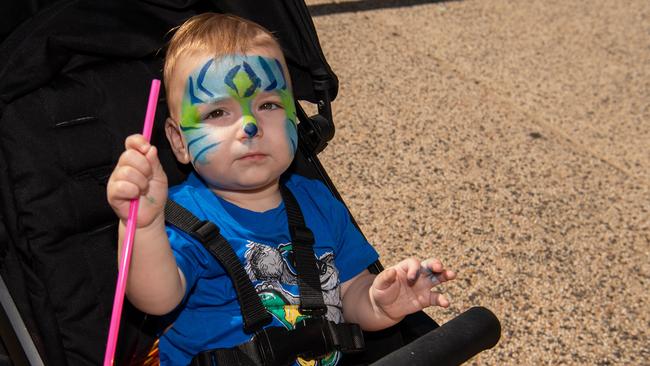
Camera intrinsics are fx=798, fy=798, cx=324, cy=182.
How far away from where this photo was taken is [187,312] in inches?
71.3

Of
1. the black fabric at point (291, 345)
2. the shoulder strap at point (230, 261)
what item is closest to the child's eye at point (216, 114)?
the shoulder strap at point (230, 261)

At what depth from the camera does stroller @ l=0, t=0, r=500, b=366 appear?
1731 mm

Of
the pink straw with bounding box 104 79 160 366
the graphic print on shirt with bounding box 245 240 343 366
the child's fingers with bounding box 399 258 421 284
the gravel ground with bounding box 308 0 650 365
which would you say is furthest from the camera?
the gravel ground with bounding box 308 0 650 365

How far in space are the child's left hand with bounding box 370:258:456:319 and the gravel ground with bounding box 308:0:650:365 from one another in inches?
38.6

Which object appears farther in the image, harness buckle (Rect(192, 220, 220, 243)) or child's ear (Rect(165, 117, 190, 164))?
child's ear (Rect(165, 117, 190, 164))

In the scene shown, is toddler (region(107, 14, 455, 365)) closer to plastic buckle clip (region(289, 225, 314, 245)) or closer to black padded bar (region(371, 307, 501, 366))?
plastic buckle clip (region(289, 225, 314, 245))

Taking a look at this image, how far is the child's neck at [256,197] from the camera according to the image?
1938 mm

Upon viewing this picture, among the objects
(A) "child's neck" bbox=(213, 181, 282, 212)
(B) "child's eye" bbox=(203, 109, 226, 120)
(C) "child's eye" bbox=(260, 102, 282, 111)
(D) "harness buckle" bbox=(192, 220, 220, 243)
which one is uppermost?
(B) "child's eye" bbox=(203, 109, 226, 120)

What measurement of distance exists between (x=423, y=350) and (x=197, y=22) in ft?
3.21

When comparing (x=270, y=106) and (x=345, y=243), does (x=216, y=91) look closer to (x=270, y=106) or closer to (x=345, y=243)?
(x=270, y=106)

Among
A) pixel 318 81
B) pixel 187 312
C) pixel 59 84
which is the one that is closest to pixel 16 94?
pixel 59 84

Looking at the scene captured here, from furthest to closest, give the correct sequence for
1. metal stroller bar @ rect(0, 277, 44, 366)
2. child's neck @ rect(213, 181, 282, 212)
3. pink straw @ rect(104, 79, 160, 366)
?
child's neck @ rect(213, 181, 282, 212) → metal stroller bar @ rect(0, 277, 44, 366) → pink straw @ rect(104, 79, 160, 366)

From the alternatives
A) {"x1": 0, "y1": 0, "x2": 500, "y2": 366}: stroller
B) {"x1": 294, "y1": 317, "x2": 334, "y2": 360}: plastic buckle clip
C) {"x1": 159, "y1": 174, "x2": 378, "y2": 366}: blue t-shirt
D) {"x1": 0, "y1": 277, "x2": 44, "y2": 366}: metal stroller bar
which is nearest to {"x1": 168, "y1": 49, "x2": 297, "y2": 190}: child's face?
{"x1": 159, "y1": 174, "x2": 378, "y2": 366}: blue t-shirt

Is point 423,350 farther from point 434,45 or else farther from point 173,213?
point 434,45
